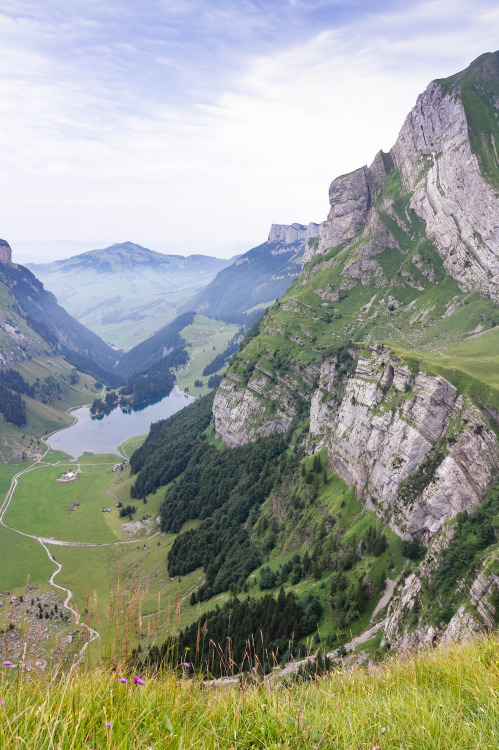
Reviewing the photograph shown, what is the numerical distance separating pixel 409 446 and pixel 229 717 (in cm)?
7440

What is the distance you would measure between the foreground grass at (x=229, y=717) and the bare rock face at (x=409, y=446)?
62.6m

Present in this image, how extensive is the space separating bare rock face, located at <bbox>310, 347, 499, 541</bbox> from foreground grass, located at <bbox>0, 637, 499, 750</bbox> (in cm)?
6257

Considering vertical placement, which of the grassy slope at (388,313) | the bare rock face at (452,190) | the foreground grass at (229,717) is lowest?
the foreground grass at (229,717)

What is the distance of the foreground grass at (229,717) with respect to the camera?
5820mm

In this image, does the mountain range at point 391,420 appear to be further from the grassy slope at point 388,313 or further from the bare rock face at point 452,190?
the grassy slope at point 388,313

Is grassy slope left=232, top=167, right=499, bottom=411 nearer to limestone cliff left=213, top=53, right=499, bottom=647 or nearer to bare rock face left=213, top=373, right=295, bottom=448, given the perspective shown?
limestone cliff left=213, top=53, right=499, bottom=647

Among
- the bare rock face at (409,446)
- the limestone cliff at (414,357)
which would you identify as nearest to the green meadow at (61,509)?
the limestone cliff at (414,357)

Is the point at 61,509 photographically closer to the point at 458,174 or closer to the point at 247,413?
the point at 247,413

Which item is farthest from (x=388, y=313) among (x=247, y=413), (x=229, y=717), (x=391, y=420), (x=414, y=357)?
(x=229, y=717)

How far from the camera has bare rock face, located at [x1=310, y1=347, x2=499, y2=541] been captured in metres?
64.1

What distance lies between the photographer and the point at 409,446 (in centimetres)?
7531

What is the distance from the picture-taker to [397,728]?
6.80 meters

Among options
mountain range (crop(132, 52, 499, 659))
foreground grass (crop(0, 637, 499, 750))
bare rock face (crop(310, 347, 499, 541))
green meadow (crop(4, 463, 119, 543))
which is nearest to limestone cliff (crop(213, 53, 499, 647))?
bare rock face (crop(310, 347, 499, 541))

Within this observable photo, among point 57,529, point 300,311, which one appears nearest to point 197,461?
point 57,529
